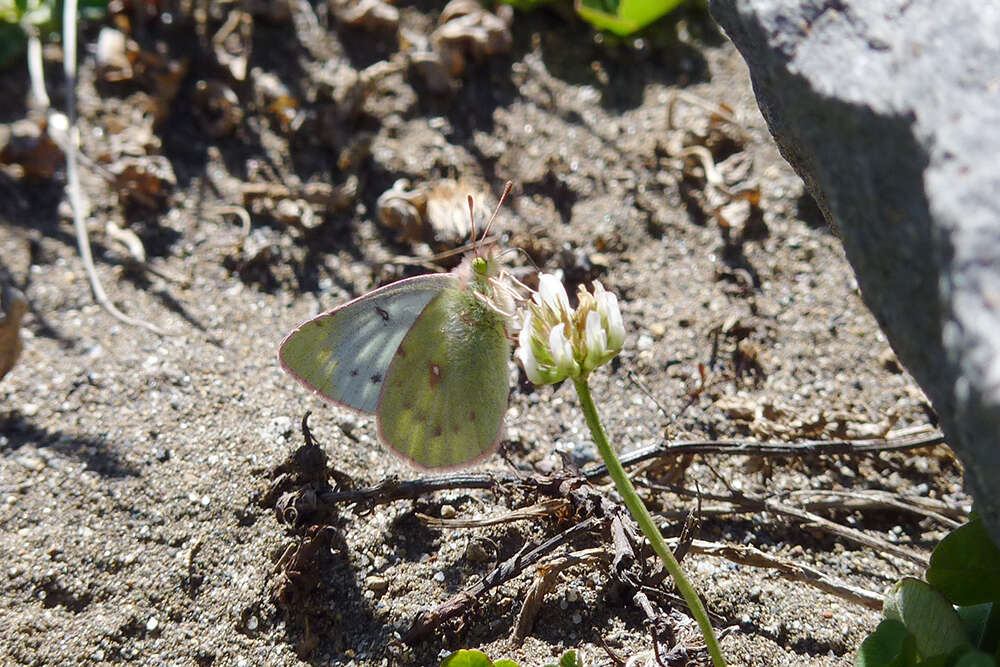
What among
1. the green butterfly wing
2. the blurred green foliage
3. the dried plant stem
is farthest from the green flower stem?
the blurred green foliage

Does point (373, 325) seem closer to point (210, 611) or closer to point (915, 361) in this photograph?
point (210, 611)

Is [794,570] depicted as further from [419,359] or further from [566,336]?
[419,359]

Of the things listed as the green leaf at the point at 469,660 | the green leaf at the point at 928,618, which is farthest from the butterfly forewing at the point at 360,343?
the green leaf at the point at 928,618

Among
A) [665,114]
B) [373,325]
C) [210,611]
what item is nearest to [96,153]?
[373,325]

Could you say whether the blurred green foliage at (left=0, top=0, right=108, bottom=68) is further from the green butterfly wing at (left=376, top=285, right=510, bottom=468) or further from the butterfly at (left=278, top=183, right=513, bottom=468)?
the green butterfly wing at (left=376, top=285, right=510, bottom=468)

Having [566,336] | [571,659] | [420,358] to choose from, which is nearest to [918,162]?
[566,336]

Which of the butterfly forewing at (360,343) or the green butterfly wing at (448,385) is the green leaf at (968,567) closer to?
the green butterfly wing at (448,385)
